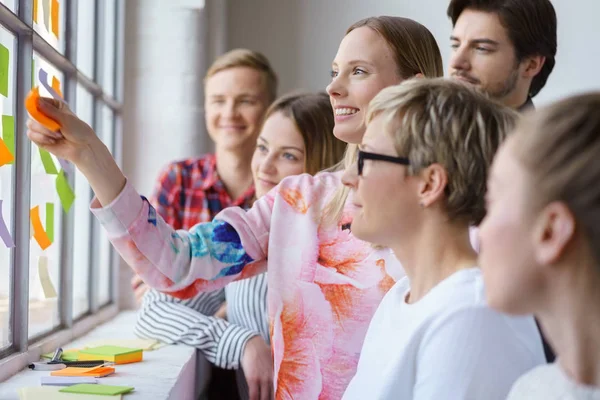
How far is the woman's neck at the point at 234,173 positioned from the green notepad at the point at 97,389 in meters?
1.49

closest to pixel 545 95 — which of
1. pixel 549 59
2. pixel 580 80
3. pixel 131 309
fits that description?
pixel 580 80

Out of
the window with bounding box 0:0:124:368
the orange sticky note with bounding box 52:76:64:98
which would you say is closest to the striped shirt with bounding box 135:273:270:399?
the window with bounding box 0:0:124:368

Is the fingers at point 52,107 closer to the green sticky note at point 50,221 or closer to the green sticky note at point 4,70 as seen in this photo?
the green sticky note at point 4,70

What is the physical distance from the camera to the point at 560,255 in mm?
827

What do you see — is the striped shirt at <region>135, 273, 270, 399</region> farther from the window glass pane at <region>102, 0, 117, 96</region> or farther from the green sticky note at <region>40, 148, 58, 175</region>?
the window glass pane at <region>102, 0, 117, 96</region>

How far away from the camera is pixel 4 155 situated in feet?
5.99

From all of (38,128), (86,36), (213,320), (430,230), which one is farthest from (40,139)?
(86,36)

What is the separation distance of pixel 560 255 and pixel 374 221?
0.56 meters

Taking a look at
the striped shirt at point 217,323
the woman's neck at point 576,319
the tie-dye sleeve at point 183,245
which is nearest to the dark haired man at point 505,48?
the tie-dye sleeve at point 183,245

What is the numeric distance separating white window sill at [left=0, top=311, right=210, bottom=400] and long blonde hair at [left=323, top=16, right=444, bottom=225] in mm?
555

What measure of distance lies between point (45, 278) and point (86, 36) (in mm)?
1120

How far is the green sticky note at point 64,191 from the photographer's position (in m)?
2.31

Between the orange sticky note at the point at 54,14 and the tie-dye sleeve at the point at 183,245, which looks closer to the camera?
the tie-dye sleeve at the point at 183,245

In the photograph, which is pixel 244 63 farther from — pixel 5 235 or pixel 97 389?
pixel 97 389
